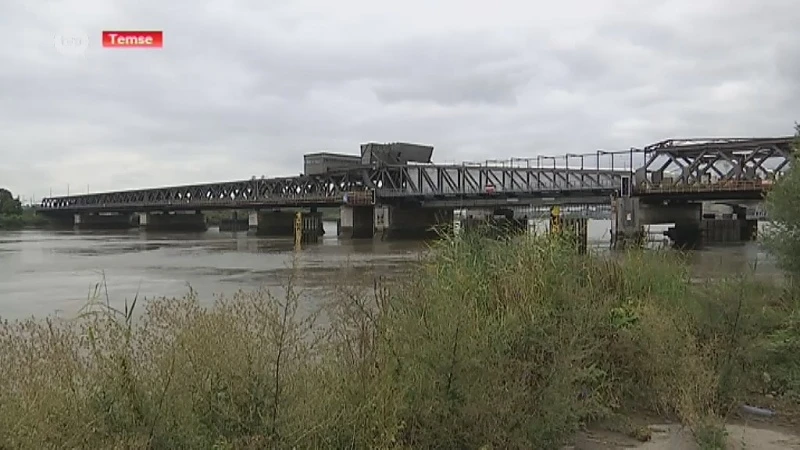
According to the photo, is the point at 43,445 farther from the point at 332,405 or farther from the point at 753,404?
the point at 753,404

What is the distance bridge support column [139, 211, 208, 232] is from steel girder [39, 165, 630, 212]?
5.00 m

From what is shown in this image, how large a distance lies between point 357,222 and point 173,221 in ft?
191

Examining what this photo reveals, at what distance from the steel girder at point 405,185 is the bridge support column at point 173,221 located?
5.00 metres

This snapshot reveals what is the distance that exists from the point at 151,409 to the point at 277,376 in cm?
95

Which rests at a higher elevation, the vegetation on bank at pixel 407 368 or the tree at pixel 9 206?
the tree at pixel 9 206

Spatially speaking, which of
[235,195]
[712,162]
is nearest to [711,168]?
[712,162]

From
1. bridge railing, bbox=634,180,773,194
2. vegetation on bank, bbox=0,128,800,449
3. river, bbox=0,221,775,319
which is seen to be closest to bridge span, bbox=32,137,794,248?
bridge railing, bbox=634,180,773,194

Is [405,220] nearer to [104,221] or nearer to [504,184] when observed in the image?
[504,184]

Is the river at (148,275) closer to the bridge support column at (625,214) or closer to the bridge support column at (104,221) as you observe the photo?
the bridge support column at (625,214)

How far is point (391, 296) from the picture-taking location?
691 centimetres

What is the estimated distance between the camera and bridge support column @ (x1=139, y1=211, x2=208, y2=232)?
127m

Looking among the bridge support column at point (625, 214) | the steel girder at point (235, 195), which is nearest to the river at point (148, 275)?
the bridge support column at point (625, 214)

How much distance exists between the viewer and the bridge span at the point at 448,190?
68688 millimetres

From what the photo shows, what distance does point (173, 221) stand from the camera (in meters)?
133
